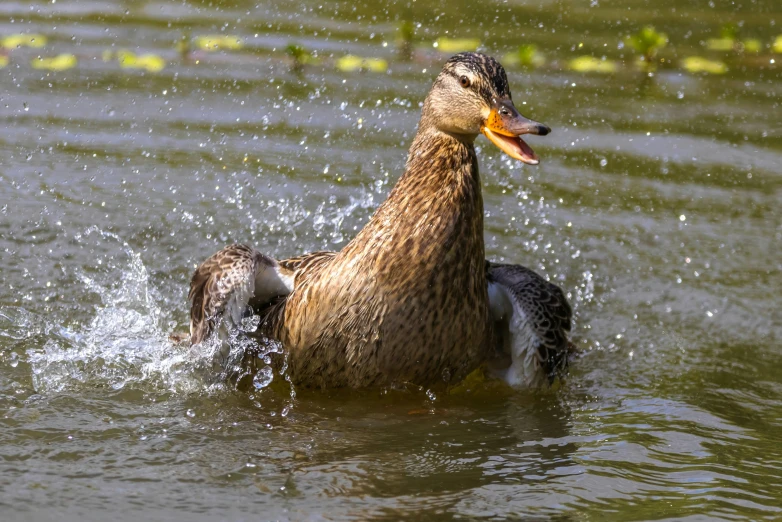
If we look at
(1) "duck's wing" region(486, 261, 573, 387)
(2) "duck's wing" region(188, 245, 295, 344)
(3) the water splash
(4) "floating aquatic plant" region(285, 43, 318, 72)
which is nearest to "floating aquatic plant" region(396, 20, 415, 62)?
(4) "floating aquatic plant" region(285, 43, 318, 72)

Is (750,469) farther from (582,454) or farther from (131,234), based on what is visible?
(131,234)

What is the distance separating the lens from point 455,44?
1122cm

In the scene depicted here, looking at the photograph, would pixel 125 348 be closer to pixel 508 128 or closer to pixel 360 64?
pixel 508 128

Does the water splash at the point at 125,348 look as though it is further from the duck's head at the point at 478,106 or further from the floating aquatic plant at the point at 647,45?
the floating aquatic plant at the point at 647,45

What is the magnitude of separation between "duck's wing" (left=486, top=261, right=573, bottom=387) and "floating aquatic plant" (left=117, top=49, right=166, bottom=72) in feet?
18.2

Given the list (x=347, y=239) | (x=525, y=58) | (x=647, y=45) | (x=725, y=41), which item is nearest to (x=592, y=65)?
(x=647, y=45)

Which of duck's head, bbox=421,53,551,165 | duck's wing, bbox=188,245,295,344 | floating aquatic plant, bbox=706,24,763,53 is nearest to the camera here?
duck's head, bbox=421,53,551,165

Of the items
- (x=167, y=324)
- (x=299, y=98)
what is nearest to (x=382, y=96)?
(x=299, y=98)

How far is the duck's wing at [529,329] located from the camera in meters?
5.79

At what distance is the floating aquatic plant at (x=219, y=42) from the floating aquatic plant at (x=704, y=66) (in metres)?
4.31

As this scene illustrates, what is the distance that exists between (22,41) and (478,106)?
7.13 meters

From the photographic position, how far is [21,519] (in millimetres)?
4246

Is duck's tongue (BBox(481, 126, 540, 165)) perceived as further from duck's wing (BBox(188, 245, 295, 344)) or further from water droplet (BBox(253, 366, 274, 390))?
water droplet (BBox(253, 366, 274, 390))

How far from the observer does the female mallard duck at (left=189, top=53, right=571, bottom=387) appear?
208 inches
